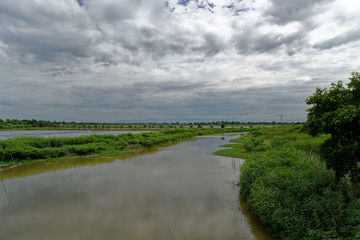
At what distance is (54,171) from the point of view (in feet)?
54.5

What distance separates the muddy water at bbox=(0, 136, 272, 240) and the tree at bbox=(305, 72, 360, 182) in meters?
3.56

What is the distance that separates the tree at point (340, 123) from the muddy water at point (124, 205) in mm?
3563

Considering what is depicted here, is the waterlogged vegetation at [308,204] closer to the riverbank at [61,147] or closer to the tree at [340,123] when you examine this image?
the tree at [340,123]

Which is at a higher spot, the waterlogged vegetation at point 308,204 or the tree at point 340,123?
the tree at point 340,123

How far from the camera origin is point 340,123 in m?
5.67

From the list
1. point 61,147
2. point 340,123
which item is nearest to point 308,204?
point 340,123

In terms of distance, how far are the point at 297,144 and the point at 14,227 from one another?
18.2 m

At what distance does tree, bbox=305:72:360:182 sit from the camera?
572cm

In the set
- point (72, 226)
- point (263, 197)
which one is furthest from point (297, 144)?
point (72, 226)

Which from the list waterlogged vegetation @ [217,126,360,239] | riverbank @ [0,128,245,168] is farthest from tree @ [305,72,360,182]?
riverbank @ [0,128,245,168]

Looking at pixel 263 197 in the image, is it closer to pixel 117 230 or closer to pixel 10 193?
pixel 117 230

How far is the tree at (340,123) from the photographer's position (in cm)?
572

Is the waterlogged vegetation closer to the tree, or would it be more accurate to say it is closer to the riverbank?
the tree

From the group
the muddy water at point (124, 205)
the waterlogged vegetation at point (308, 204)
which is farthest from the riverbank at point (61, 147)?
the waterlogged vegetation at point (308, 204)
